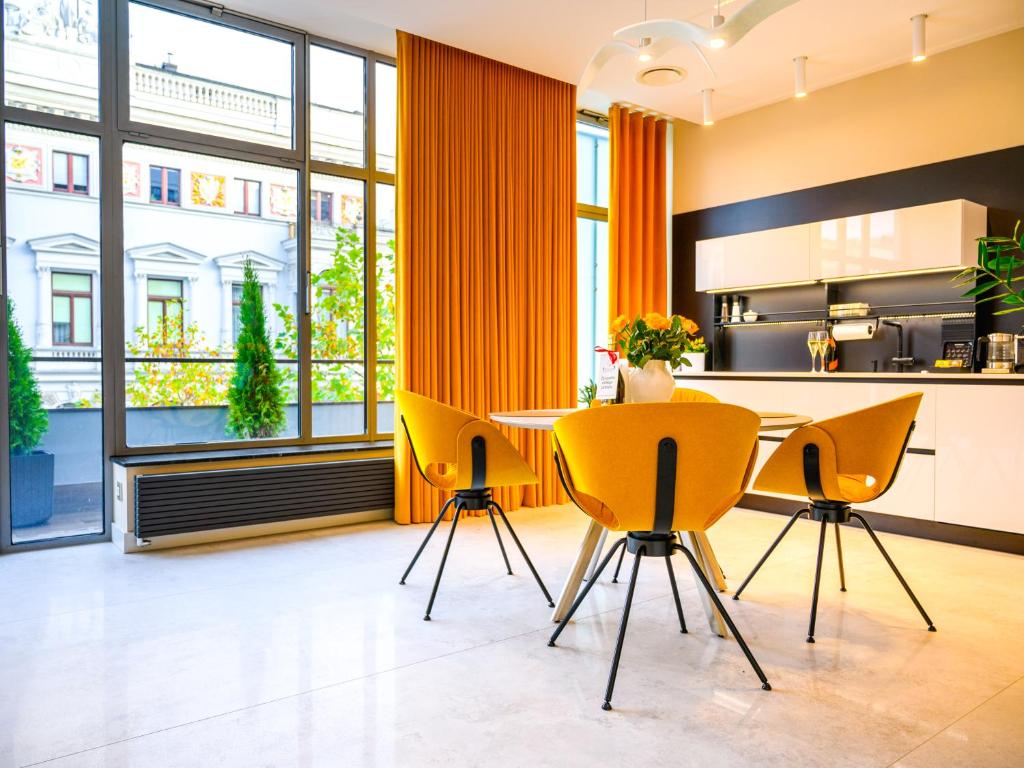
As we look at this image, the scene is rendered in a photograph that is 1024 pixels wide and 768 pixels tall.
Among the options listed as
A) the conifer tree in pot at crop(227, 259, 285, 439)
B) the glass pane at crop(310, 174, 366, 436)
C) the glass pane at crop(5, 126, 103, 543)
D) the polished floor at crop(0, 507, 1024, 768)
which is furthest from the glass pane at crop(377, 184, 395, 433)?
the glass pane at crop(5, 126, 103, 543)

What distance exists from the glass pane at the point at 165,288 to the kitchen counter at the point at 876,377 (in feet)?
12.1

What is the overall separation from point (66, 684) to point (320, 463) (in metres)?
2.33

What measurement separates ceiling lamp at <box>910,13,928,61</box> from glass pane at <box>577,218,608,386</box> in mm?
2708

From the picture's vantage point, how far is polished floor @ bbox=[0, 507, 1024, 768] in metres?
1.91

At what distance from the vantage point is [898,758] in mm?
1854

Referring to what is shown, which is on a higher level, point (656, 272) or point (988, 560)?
point (656, 272)

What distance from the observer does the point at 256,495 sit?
4.30 meters

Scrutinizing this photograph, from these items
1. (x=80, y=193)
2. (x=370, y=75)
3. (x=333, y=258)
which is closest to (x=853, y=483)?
(x=333, y=258)

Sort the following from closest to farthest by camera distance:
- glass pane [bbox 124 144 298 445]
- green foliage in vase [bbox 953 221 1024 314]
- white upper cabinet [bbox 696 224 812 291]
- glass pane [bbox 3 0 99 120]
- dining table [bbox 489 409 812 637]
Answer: dining table [bbox 489 409 812 637], glass pane [bbox 3 0 99 120], green foliage in vase [bbox 953 221 1024 314], glass pane [bbox 124 144 298 445], white upper cabinet [bbox 696 224 812 291]

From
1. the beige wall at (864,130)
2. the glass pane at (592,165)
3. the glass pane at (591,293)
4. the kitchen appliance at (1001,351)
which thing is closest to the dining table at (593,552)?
the kitchen appliance at (1001,351)

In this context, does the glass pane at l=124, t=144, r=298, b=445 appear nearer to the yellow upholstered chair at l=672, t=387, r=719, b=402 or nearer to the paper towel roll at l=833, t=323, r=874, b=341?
the yellow upholstered chair at l=672, t=387, r=719, b=402

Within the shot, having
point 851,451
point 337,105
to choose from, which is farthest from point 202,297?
point 851,451

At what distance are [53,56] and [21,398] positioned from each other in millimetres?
1905

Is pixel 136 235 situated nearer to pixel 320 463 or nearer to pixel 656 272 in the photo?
pixel 320 463
